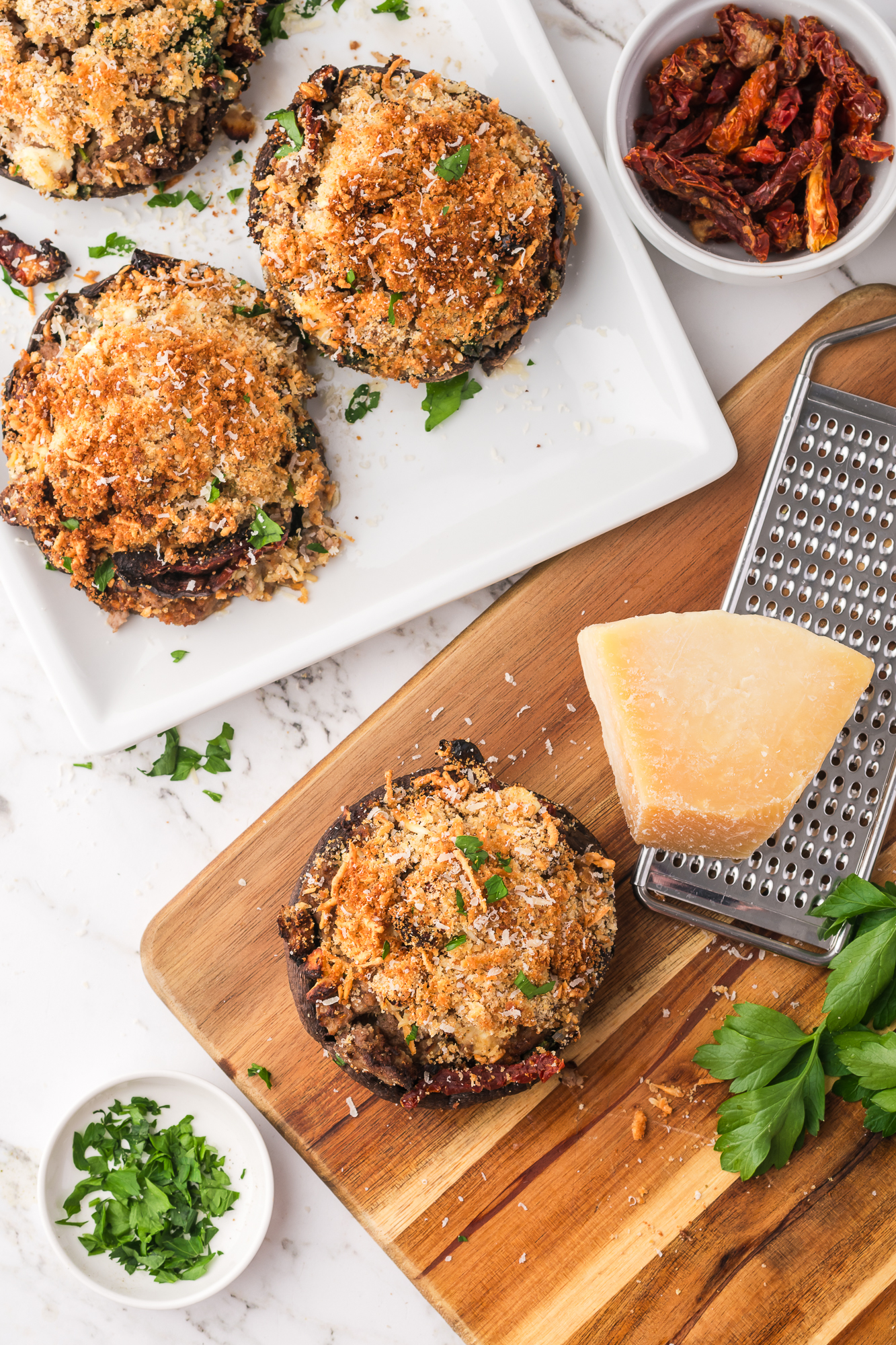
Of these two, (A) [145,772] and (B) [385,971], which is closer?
(B) [385,971]

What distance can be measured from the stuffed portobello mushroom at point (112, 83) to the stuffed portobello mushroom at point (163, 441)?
11.0 inches

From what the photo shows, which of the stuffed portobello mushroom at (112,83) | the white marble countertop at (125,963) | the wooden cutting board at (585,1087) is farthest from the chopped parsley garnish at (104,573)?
the stuffed portobello mushroom at (112,83)

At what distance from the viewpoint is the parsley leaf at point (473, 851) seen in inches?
89.5

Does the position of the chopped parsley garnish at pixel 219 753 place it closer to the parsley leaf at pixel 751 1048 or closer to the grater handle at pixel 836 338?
the parsley leaf at pixel 751 1048

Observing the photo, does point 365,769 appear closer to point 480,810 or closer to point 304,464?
point 480,810

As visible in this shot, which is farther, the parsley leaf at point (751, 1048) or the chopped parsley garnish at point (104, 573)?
the chopped parsley garnish at point (104, 573)

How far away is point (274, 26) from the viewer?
2592 millimetres

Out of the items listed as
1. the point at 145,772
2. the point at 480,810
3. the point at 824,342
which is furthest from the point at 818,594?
the point at 145,772

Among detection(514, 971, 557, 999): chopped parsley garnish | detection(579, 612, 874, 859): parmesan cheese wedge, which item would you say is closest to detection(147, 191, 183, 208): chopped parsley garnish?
detection(579, 612, 874, 859): parmesan cheese wedge

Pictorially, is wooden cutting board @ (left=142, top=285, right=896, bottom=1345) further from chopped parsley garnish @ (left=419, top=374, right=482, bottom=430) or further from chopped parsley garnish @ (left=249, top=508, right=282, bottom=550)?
chopped parsley garnish @ (left=249, top=508, right=282, bottom=550)

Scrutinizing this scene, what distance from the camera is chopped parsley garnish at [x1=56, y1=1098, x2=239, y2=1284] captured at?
260 cm

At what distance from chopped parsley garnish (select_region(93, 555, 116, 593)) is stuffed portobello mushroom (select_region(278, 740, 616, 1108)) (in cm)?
95

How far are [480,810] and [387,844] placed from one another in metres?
0.25

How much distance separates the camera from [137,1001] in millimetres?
2887
